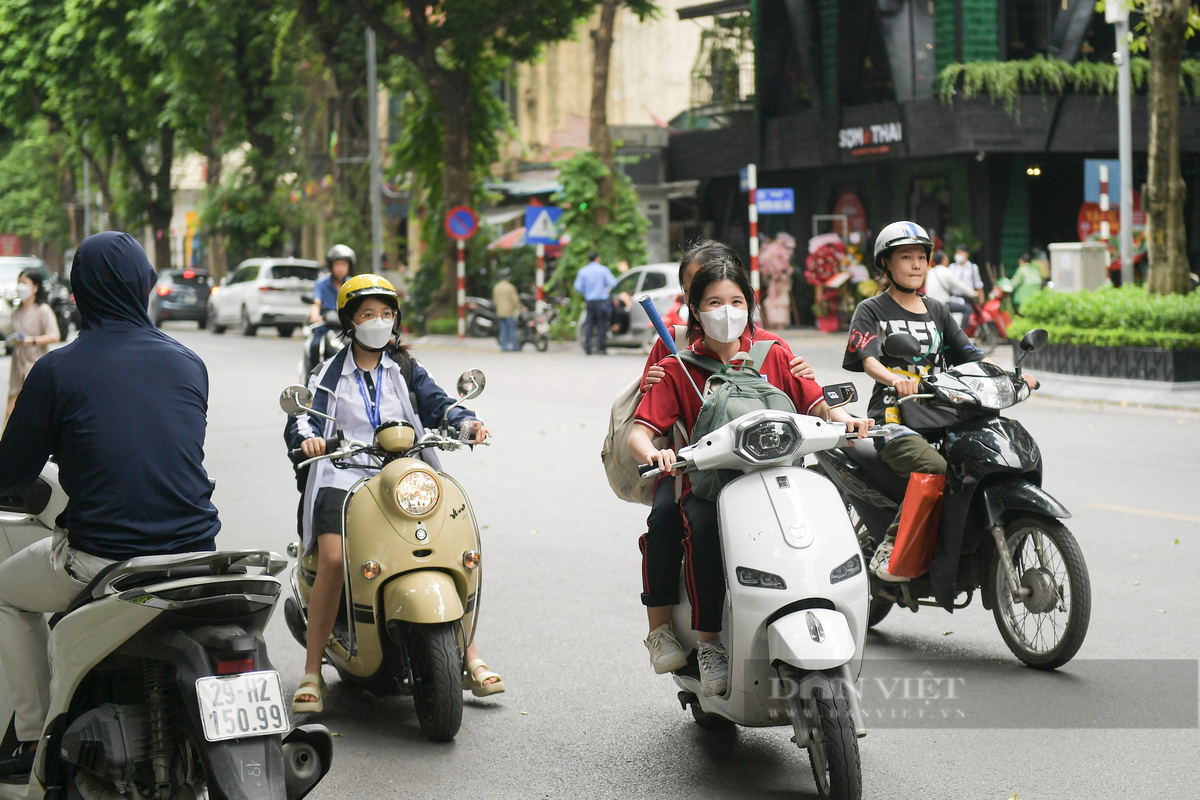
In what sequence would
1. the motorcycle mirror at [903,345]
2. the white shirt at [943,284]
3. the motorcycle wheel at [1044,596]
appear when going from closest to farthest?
the motorcycle mirror at [903,345]
the motorcycle wheel at [1044,596]
the white shirt at [943,284]

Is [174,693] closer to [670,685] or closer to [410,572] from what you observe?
[410,572]

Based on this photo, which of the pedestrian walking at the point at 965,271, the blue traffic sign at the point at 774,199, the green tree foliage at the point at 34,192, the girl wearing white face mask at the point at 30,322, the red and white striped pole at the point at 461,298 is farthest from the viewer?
the green tree foliage at the point at 34,192

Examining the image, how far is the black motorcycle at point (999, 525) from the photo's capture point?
221 inches

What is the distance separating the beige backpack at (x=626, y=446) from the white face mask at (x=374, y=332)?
3.61 ft

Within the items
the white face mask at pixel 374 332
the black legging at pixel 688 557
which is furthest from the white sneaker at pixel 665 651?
the white face mask at pixel 374 332

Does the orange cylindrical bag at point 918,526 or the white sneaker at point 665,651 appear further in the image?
the orange cylindrical bag at point 918,526

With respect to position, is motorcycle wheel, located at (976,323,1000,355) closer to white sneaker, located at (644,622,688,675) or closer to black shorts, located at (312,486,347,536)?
black shorts, located at (312,486,347,536)

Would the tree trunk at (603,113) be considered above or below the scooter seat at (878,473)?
above

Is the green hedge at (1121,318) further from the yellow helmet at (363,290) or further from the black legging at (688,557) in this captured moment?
the black legging at (688,557)

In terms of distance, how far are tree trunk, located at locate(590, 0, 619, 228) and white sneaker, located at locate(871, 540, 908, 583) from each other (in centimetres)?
2338

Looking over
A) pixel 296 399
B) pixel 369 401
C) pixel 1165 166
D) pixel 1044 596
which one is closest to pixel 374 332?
pixel 369 401

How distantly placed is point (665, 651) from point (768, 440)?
2.83 feet

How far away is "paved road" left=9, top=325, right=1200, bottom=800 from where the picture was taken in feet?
15.4

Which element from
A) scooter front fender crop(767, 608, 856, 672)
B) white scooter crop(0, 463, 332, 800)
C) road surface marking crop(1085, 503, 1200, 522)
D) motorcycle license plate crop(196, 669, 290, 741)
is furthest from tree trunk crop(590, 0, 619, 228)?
motorcycle license plate crop(196, 669, 290, 741)
